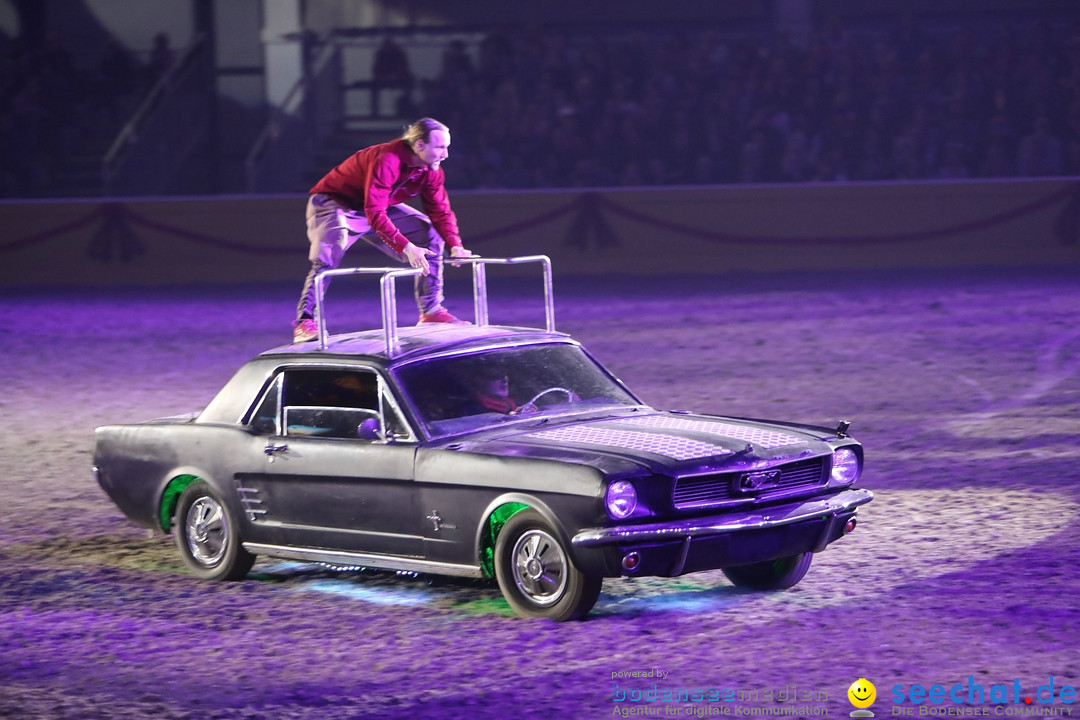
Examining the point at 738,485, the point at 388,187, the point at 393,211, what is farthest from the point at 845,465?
the point at 393,211

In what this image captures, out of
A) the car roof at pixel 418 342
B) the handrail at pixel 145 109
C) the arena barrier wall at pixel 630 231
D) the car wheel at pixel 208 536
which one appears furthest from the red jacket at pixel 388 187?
the handrail at pixel 145 109

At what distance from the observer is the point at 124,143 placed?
27.4 metres

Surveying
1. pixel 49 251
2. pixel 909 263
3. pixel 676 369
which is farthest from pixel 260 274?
pixel 676 369

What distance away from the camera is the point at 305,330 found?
8.55 m

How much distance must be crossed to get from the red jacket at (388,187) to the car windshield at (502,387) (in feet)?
3.62

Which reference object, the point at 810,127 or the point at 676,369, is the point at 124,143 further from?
the point at 676,369

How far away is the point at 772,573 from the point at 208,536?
8.65 feet

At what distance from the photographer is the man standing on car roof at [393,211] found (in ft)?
27.1

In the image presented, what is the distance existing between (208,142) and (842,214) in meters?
12.4

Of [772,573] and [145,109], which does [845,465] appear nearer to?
[772,573]

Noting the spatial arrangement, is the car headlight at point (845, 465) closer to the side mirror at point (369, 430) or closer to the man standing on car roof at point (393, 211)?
the side mirror at point (369, 430)

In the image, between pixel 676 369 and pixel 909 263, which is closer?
pixel 676 369

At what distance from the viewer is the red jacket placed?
8.18 meters

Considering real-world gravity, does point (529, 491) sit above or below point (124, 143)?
below
